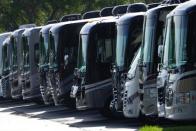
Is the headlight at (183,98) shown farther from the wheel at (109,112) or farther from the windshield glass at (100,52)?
the wheel at (109,112)

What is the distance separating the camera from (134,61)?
66.6 feet

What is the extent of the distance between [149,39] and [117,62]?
6.50ft

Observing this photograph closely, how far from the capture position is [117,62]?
20.9 meters

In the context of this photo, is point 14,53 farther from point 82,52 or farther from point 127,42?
point 127,42

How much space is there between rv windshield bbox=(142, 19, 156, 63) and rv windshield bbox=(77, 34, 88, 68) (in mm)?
4438

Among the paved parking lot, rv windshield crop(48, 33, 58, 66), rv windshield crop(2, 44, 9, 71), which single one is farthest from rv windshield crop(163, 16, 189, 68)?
rv windshield crop(2, 44, 9, 71)

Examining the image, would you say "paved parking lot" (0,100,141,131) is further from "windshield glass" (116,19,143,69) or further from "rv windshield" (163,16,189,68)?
"rv windshield" (163,16,189,68)

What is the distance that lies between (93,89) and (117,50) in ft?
7.35

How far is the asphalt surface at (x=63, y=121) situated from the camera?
67.9 feet

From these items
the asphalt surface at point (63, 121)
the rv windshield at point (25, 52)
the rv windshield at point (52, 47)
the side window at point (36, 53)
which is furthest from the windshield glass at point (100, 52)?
the rv windshield at point (25, 52)

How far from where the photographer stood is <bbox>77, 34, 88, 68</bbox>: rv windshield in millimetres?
23422

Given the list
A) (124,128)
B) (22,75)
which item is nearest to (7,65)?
(22,75)

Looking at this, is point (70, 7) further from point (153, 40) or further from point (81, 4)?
point (153, 40)

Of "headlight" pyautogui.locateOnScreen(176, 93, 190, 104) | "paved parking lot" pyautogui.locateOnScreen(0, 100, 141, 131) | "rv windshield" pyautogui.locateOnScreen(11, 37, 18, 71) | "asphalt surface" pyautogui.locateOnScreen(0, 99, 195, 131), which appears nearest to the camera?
"headlight" pyautogui.locateOnScreen(176, 93, 190, 104)
